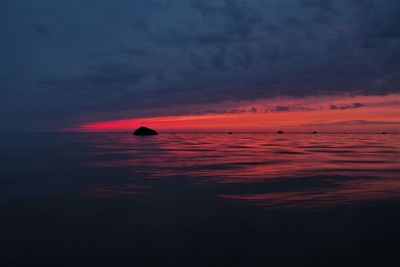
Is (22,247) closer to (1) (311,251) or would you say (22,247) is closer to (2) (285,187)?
(1) (311,251)

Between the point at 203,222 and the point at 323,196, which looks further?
the point at 323,196

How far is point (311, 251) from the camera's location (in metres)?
5.47

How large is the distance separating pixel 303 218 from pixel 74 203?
742 cm

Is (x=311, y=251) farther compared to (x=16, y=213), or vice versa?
(x=16, y=213)

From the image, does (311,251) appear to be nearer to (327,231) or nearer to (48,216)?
(327,231)

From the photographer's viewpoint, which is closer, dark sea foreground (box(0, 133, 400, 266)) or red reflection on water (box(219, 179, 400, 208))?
dark sea foreground (box(0, 133, 400, 266))

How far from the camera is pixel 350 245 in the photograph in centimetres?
574

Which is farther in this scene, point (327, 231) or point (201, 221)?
point (201, 221)

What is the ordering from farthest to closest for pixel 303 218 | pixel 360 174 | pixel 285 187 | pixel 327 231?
1. pixel 360 174
2. pixel 285 187
3. pixel 303 218
4. pixel 327 231

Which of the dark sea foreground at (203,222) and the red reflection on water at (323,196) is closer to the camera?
the dark sea foreground at (203,222)

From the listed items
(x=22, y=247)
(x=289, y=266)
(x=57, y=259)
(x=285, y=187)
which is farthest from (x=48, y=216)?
(x=285, y=187)

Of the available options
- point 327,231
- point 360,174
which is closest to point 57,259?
point 327,231

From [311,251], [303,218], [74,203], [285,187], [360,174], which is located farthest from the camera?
[360,174]

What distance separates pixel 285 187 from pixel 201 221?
535 cm
